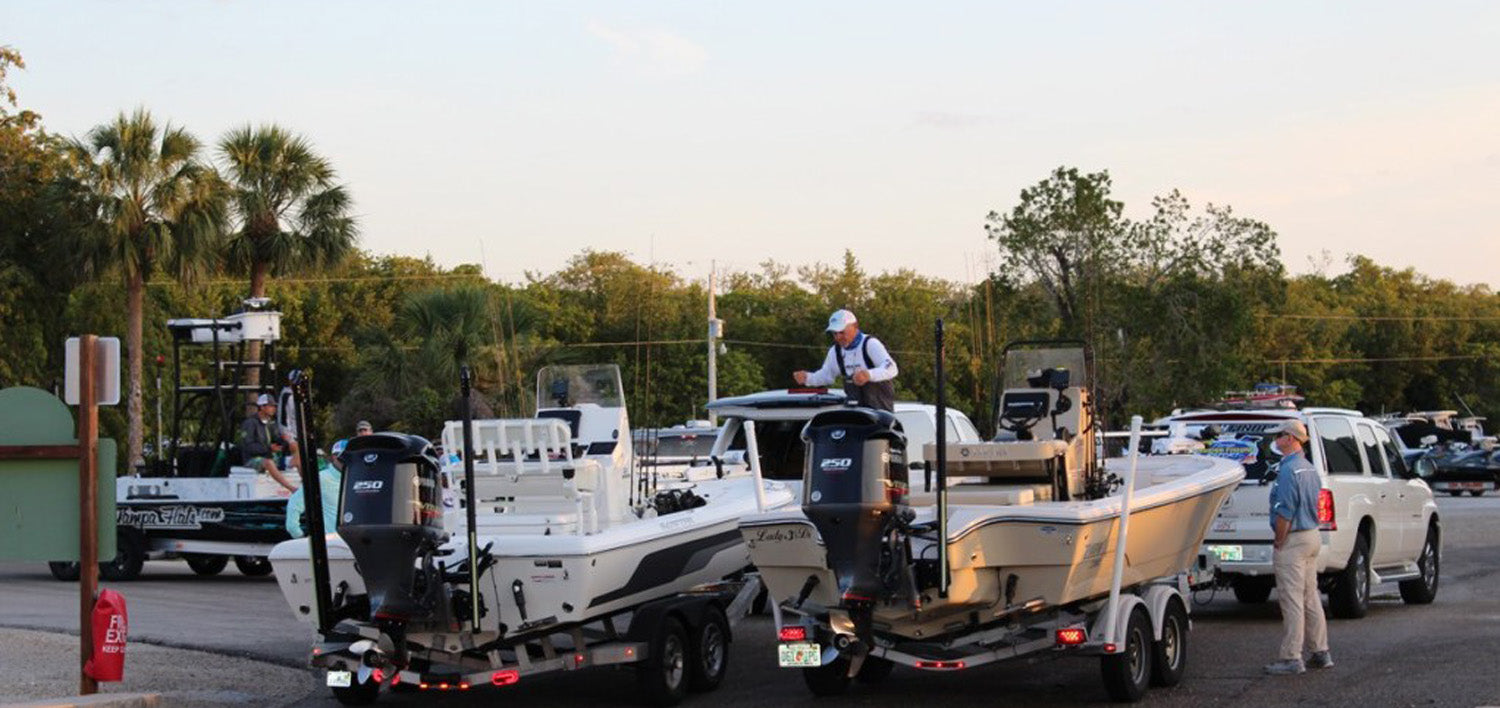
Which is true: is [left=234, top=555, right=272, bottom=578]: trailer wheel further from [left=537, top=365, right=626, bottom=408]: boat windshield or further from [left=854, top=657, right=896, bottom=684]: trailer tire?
[left=854, top=657, right=896, bottom=684]: trailer tire

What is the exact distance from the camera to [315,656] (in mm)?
10953

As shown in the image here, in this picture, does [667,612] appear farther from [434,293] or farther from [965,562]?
[434,293]

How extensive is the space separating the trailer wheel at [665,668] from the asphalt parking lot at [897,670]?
0.65ft

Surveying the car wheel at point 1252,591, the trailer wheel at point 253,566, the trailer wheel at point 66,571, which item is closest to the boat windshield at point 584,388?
Result: the car wheel at point 1252,591

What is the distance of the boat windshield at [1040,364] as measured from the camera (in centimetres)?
1322

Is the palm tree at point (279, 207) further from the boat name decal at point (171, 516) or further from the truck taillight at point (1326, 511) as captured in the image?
the truck taillight at point (1326, 511)

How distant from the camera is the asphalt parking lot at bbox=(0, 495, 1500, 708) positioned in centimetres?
1191

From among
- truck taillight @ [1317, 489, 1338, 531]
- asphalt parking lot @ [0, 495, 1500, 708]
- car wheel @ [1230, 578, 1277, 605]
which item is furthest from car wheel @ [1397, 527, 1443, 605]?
truck taillight @ [1317, 489, 1338, 531]

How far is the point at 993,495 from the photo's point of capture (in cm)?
1171

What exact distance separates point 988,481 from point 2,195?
112 ft

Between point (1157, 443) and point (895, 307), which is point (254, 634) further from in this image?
point (895, 307)

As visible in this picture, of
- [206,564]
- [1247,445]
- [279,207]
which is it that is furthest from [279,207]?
[1247,445]

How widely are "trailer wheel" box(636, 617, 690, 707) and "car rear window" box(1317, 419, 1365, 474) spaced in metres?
6.98

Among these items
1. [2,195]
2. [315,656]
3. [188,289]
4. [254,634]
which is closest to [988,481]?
[315,656]
